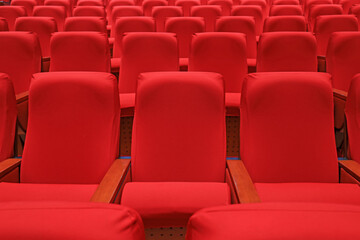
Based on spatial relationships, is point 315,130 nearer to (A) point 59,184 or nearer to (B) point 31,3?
(A) point 59,184

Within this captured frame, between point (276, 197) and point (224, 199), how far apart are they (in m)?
0.05

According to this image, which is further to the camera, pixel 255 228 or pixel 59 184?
pixel 59 184

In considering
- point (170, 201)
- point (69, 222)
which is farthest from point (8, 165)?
point (69, 222)

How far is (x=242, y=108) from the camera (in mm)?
415

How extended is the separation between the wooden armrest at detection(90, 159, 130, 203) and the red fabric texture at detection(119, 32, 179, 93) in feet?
0.92

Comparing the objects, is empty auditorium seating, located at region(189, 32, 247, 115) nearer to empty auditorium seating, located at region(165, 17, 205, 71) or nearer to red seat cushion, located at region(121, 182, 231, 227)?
empty auditorium seating, located at region(165, 17, 205, 71)

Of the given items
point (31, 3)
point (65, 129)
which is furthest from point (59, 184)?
point (31, 3)

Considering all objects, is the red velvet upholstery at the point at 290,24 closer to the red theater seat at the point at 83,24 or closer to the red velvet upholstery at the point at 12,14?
the red theater seat at the point at 83,24

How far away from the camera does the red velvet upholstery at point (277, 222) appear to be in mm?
120

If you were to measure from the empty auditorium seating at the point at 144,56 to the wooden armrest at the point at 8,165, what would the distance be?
271mm

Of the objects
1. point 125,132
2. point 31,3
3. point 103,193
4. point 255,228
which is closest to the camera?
point 255,228

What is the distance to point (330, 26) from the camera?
2.77 ft

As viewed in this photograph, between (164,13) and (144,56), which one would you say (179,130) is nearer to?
(144,56)

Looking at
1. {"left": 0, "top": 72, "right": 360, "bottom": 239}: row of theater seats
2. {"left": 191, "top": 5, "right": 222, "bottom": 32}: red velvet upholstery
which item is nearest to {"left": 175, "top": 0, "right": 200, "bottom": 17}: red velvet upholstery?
{"left": 191, "top": 5, "right": 222, "bottom": 32}: red velvet upholstery
